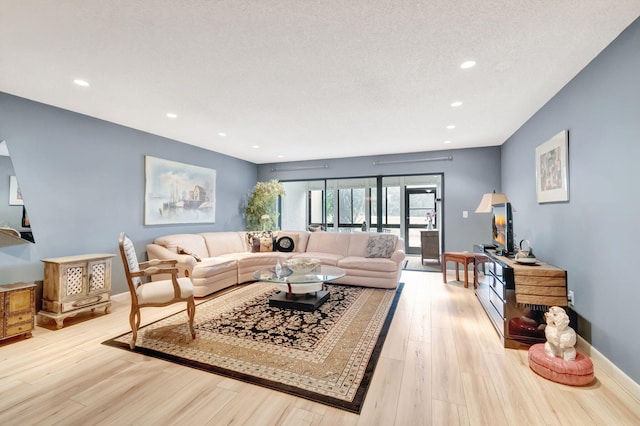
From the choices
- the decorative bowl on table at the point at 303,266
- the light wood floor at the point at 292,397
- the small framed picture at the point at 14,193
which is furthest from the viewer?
the decorative bowl on table at the point at 303,266

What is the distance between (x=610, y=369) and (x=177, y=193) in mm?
5633

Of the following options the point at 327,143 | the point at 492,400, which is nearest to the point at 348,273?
the point at 327,143

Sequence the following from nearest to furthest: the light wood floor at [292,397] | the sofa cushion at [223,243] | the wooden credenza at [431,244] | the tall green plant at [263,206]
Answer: the light wood floor at [292,397], the sofa cushion at [223,243], the wooden credenza at [431,244], the tall green plant at [263,206]

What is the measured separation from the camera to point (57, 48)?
2.12 meters

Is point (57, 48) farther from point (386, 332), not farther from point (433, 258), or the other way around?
point (433, 258)

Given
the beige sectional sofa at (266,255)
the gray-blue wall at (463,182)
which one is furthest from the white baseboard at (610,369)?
the gray-blue wall at (463,182)

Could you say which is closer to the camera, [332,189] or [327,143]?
[327,143]

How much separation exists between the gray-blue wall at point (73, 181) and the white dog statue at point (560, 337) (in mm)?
4990

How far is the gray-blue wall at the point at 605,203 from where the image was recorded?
1.85 meters

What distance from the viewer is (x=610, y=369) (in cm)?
201

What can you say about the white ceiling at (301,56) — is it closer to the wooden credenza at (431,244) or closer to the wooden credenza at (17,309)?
the wooden credenza at (17,309)

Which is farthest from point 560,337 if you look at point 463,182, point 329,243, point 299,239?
point 299,239

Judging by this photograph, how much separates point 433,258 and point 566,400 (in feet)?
15.1

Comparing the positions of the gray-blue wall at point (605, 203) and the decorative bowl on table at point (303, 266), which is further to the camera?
the decorative bowl on table at point (303, 266)
